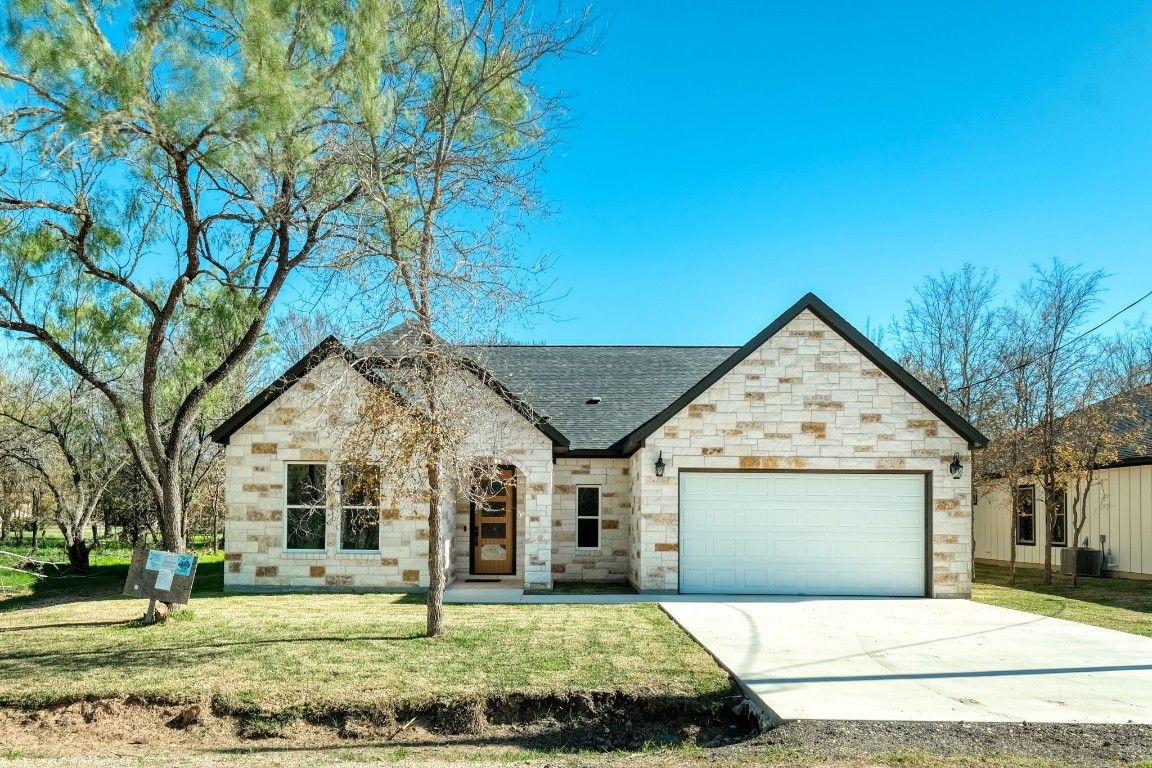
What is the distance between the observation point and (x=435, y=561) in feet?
32.0

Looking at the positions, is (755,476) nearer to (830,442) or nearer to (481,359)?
(830,442)

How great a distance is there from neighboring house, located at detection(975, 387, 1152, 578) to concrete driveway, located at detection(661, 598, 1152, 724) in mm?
7812

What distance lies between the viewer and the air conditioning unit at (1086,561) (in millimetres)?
18781

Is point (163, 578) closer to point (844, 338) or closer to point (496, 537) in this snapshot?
point (496, 537)

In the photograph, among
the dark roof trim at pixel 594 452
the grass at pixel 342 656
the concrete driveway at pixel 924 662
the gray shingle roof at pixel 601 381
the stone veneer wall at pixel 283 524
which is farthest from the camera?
the gray shingle roof at pixel 601 381

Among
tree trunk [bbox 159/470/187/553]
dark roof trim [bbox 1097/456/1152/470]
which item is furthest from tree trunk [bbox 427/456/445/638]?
dark roof trim [bbox 1097/456/1152/470]

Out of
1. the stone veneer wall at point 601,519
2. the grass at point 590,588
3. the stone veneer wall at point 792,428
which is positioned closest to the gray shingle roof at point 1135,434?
the stone veneer wall at point 792,428

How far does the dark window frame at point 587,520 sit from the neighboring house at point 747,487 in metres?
1.63

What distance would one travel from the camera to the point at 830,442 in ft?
46.9

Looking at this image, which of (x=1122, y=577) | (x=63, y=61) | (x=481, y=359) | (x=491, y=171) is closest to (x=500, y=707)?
(x=481, y=359)

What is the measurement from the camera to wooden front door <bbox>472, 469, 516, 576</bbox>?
16359mm

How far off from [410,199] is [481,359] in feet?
10.0

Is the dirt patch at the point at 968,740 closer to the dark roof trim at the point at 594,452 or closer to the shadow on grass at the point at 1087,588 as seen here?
the shadow on grass at the point at 1087,588

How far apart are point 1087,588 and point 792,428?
288 inches
